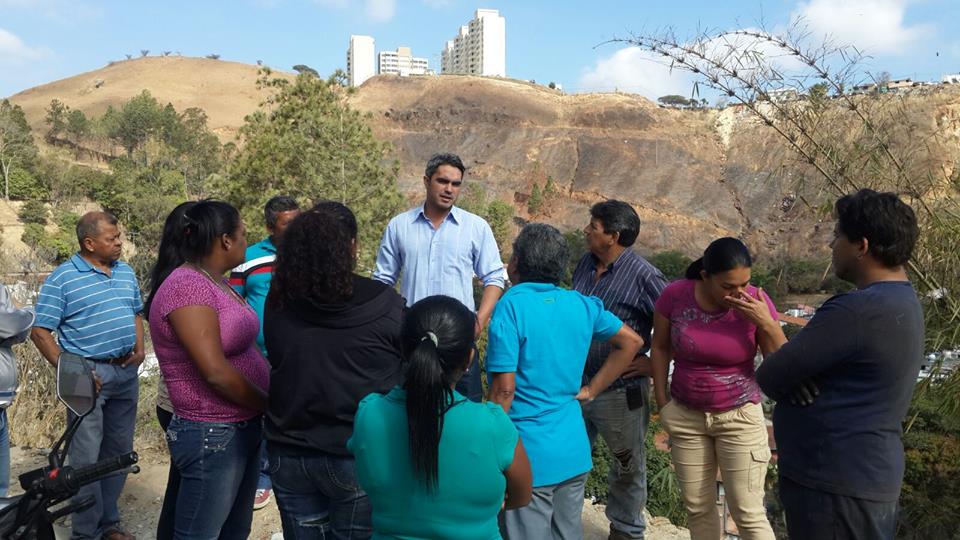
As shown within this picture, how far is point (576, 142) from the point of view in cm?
6212

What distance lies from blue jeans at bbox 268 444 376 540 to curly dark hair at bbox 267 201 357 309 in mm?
488

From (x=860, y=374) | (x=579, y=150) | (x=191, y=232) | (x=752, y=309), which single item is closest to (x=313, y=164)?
(x=191, y=232)

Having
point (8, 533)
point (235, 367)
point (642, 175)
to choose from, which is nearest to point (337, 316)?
point (235, 367)

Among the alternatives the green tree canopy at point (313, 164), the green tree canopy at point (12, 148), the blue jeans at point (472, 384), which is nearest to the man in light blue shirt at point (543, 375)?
the blue jeans at point (472, 384)

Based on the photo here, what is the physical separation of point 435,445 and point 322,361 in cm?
62

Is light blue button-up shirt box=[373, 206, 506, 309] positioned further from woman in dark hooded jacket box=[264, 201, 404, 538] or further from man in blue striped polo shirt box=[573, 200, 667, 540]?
woman in dark hooded jacket box=[264, 201, 404, 538]

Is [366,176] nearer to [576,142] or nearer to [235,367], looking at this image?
[235,367]

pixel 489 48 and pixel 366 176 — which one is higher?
pixel 489 48

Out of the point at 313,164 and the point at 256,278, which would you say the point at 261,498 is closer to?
the point at 256,278

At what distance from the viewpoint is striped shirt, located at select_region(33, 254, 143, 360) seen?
3529 mm

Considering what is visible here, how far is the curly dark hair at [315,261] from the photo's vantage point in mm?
2162

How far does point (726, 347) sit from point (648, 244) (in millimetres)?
48753

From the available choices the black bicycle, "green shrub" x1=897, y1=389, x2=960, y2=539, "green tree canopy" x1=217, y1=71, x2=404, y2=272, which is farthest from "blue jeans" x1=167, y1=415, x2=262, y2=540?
"green tree canopy" x1=217, y1=71, x2=404, y2=272

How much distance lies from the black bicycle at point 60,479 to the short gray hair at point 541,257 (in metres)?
1.42
